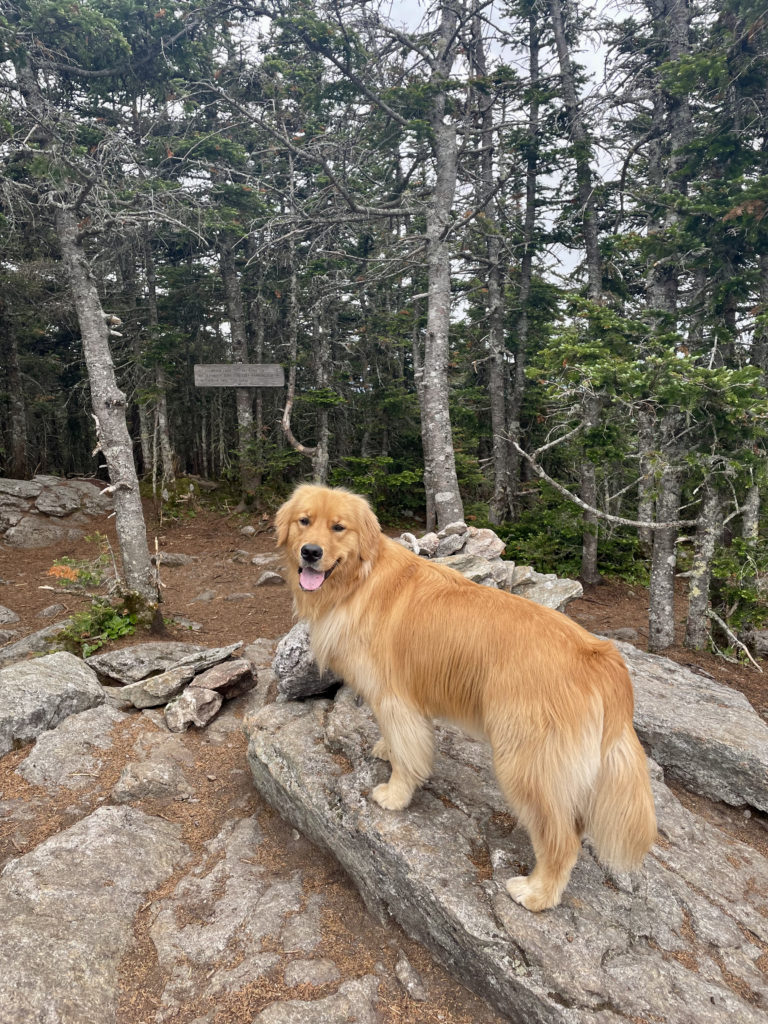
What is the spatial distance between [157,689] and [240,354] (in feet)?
43.3

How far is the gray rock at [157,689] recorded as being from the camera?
5277 mm

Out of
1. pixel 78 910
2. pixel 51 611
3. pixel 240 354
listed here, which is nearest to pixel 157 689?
pixel 78 910

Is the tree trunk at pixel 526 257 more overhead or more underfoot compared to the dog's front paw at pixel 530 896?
more overhead

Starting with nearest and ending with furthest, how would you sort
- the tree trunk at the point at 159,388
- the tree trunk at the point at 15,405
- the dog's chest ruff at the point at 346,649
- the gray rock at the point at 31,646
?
the dog's chest ruff at the point at 346,649 < the gray rock at the point at 31,646 < the tree trunk at the point at 159,388 < the tree trunk at the point at 15,405

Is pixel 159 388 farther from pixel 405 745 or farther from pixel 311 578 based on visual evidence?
pixel 405 745

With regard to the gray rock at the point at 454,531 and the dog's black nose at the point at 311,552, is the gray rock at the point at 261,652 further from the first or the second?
the dog's black nose at the point at 311,552

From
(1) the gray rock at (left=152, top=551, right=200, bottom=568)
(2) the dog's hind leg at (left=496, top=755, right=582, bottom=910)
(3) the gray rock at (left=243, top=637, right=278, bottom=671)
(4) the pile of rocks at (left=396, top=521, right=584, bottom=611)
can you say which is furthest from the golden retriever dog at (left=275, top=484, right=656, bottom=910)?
(1) the gray rock at (left=152, top=551, right=200, bottom=568)

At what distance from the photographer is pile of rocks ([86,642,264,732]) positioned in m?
5.05

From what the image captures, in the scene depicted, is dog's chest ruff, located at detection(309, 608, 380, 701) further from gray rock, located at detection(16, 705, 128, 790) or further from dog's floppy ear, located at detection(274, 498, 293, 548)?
gray rock, located at detection(16, 705, 128, 790)

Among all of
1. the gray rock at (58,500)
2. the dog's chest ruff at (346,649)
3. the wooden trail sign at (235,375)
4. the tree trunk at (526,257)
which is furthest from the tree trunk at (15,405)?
the dog's chest ruff at (346,649)

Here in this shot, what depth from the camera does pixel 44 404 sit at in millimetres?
17922

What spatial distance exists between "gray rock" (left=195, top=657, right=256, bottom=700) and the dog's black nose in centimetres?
290

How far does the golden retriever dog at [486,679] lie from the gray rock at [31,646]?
Result: 18.6ft

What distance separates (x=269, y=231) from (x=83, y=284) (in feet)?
10.8
